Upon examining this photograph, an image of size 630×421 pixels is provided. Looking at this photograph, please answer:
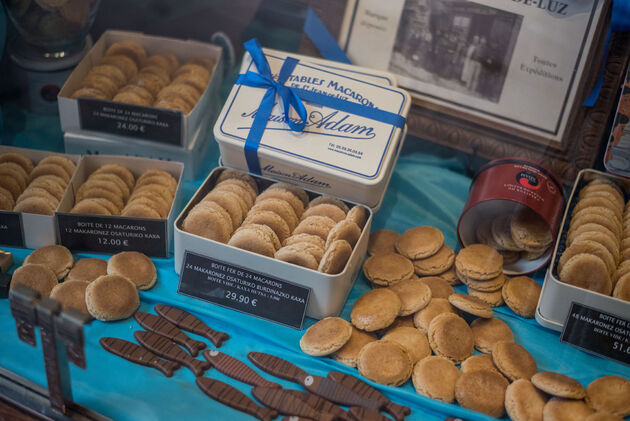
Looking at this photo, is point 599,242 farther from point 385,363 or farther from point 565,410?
point 385,363

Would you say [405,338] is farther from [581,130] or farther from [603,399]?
[581,130]

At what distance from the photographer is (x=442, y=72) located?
216cm

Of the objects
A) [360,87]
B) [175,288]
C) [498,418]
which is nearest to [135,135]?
[175,288]

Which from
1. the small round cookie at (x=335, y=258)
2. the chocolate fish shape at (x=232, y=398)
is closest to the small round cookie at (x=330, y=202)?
the small round cookie at (x=335, y=258)

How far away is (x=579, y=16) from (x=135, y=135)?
1.56m

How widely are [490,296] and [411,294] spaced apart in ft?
0.88

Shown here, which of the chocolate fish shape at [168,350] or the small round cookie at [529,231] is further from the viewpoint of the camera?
the small round cookie at [529,231]

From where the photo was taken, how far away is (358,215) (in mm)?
1824

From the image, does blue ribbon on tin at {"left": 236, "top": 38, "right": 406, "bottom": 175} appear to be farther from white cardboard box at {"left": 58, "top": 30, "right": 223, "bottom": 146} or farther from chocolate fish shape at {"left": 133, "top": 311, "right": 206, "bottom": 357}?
chocolate fish shape at {"left": 133, "top": 311, "right": 206, "bottom": 357}

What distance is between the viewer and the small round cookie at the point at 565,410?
1.42m

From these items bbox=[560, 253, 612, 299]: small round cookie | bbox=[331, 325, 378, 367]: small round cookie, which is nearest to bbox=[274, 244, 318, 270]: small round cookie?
bbox=[331, 325, 378, 367]: small round cookie

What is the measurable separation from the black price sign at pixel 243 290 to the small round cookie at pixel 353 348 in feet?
0.48

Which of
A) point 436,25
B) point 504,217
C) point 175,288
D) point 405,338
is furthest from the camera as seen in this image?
point 436,25

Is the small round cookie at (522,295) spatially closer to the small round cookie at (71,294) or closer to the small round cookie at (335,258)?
the small round cookie at (335,258)
